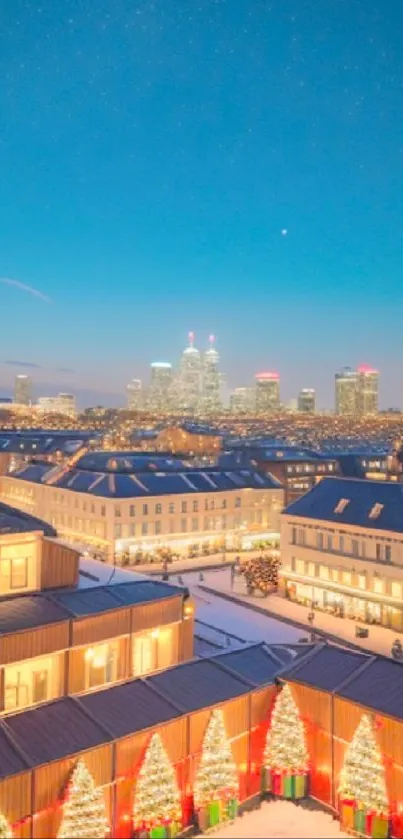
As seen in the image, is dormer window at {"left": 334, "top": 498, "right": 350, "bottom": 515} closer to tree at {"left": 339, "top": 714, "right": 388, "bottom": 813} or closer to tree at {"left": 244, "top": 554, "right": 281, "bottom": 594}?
tree at {"left": 244, "top": 554, "right": 281, "bottom": 594}

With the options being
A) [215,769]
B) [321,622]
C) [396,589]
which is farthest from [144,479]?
[215,769]

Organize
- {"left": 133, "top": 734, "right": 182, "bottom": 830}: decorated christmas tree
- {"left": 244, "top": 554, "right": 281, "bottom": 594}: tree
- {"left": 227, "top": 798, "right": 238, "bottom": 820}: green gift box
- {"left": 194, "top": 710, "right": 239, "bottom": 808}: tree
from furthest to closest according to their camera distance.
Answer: {"left": 244, "top": 554, "right": 281, "bottom": 594}: tree
{"left": 227, "top": 798, "right": 238, "bottom": 820}: green gift box
{"left": 194, "top": 710, "right": 239, "bottom": 808}: tree
{"left": 133, "top": 734, "right": 182, "bottom": 830}: decorated christmas tree

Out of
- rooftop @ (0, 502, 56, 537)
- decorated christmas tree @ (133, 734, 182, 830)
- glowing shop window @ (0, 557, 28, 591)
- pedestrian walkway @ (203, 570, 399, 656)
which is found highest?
rooftop @ (0, 502, 56, 537)

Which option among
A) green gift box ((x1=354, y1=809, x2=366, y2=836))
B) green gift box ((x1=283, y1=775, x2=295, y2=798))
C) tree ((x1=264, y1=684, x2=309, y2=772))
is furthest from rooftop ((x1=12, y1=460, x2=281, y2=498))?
green gift box ((x1=354, y1=809, x2=366, y2=836))

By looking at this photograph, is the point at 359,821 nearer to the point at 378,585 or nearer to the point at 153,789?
the point at 153,789

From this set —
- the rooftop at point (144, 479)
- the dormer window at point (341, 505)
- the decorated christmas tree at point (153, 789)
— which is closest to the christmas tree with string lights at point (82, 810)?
the decorated christmas tree at point (153, 789)

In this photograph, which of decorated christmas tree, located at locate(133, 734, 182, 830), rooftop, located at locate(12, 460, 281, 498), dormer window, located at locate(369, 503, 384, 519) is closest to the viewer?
decorated christmas tree, located at locate(133, 734, 182, 830)

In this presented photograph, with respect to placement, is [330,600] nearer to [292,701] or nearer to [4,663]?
[292,701]
